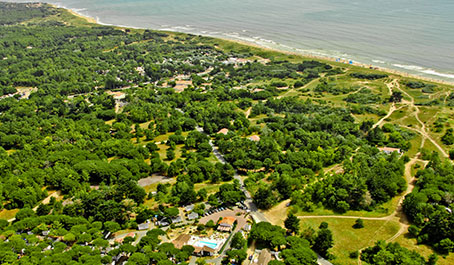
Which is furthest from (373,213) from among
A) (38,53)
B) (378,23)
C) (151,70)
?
(38,53)

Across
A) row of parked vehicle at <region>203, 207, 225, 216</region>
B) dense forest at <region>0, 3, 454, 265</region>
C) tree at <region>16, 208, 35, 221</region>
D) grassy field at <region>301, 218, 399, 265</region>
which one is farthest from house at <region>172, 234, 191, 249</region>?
tree at <region>16, 208, 35, 221</region>

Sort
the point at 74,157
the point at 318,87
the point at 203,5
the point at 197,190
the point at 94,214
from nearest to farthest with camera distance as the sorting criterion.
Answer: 1. the point at 94,214
2. the point at 197,190
3. the point at 74,157
4. the point at 318,87
5. the point at 203,5

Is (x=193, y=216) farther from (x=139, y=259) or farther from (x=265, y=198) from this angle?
(x=139, y=259)

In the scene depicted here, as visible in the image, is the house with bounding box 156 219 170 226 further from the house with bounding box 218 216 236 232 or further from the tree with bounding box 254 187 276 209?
the tree with bounding box 254 187 276 209

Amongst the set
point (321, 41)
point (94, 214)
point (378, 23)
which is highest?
point (378, 23)

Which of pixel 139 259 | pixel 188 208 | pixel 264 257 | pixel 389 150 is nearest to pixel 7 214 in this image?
pixel 139 259

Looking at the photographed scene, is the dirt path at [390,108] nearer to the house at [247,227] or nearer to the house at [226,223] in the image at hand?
the house at [247,227]

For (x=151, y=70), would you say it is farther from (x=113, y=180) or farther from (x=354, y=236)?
(x=354, y=236)
